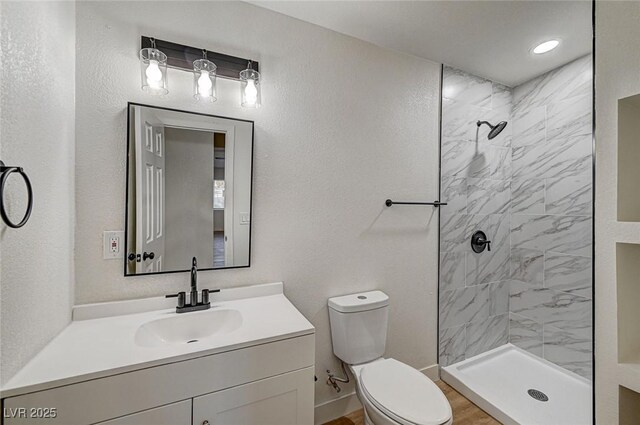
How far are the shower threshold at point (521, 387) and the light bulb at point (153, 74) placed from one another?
2601 mm

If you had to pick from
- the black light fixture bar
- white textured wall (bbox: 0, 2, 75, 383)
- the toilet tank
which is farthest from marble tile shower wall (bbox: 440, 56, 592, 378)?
white textured wall (bbox: 0, 2, 75, 383)

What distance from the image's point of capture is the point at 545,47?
189cm

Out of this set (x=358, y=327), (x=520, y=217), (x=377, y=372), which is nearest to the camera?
(x=377, y=372)

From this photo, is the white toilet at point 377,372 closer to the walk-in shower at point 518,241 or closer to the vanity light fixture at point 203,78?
the walk-in shower at point 518,241

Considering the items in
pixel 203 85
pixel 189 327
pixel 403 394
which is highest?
pixel 203 85

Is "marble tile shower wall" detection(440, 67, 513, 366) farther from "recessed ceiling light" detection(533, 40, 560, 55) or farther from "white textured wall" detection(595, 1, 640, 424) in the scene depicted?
"white textured wall" detection(595, 1, 640, 424)

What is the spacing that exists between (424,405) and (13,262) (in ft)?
5.28

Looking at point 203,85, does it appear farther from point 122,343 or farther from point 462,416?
point 462,416

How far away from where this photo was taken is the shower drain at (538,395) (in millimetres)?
1938

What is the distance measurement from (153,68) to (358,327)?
1.72 metres

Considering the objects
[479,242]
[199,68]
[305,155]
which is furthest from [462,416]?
[199,68]

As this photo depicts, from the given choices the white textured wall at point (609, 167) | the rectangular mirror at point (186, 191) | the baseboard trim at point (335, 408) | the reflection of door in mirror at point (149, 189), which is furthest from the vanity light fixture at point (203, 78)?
the baseboard trim at point (335, 408)

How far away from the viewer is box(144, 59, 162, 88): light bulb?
131cm

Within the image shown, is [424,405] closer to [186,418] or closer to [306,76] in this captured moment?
[186,418]
